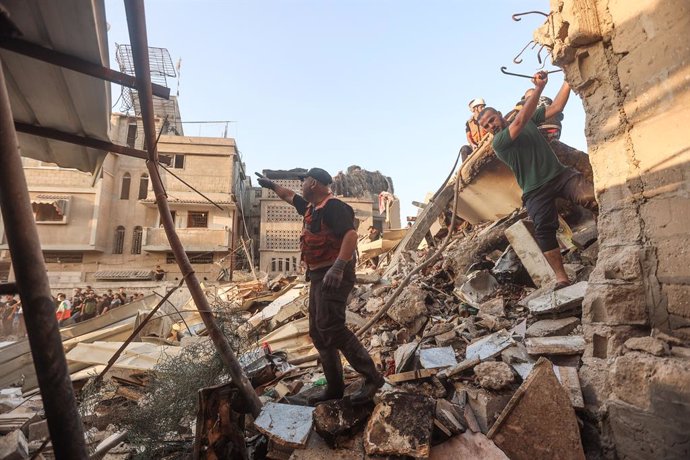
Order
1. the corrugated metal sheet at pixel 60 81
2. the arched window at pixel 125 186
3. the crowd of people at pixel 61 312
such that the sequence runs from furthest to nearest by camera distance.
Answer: the arched window at pixel 125 186, the crowd of people at pixel 61 312, the corrugated metal sheet at pixel 60 81

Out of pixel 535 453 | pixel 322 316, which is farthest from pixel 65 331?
pixel 535 453

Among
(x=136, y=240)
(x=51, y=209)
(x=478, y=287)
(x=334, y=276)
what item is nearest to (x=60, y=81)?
(x=334, y=276)

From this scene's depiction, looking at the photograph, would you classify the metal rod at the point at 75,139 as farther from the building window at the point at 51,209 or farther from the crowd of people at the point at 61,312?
the building window at the point at 51,209

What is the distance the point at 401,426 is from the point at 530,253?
319 centimetres

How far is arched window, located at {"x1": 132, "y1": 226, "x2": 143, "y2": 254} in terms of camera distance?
21.2m

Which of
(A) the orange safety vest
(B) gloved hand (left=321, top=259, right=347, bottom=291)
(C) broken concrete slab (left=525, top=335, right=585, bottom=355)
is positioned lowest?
(C) broken concrete slab (left=525, top=335, right=585, bottom=355)

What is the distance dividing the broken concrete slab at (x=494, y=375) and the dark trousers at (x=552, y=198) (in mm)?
1476

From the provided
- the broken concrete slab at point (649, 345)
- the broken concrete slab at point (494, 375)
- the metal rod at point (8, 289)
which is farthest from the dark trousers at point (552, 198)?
the metal rod at point (8, 289)

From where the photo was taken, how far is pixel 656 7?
1.75 meters

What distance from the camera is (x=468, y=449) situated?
1896 millimetres

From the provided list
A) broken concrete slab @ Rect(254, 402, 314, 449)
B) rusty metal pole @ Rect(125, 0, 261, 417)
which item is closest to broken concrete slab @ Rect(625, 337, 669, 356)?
broken concrete slab @ Rect(254, 402, 314, 449)

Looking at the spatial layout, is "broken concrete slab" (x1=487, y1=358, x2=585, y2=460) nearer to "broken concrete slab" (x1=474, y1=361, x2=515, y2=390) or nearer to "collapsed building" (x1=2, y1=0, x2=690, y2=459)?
"collapsed building" (x1=2, y1=0, x2=690, y2=459)

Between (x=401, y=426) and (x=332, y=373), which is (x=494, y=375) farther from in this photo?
(x=332, y=373)

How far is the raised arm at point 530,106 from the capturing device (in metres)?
2.82
